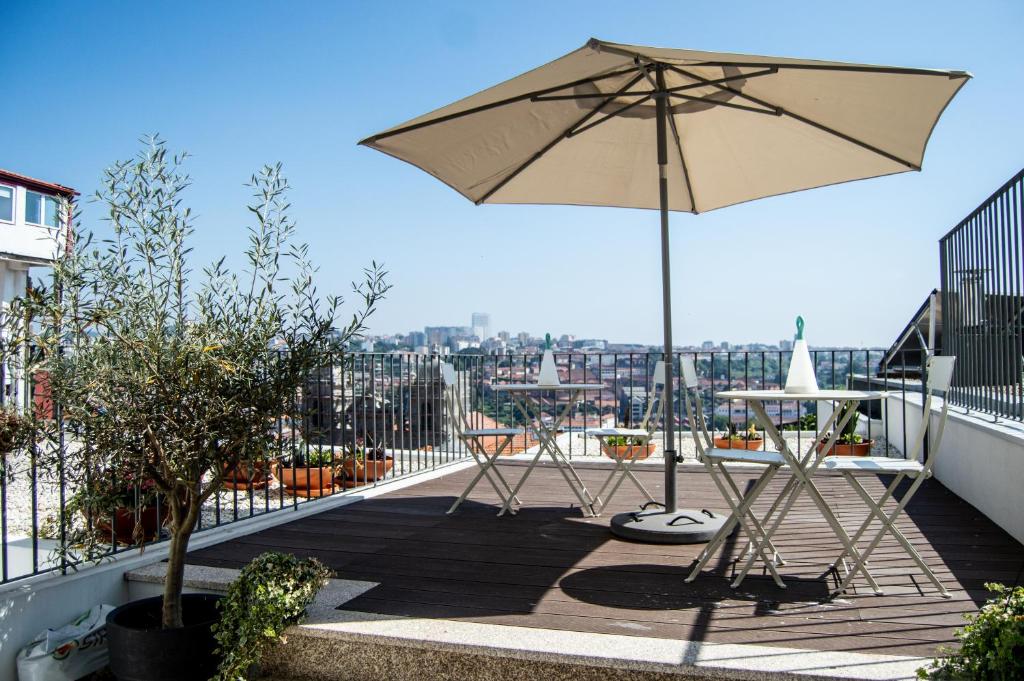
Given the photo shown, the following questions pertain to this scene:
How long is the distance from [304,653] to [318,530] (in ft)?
5.35

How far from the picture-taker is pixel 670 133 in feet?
16.3

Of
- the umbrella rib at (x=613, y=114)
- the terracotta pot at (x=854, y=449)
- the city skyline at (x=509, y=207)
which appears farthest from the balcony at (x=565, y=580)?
Result: the umbrella rib at (x=613, y=114)

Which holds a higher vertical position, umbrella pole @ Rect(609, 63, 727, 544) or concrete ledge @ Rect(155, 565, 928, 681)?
umbrella pole @ Rect(609, 63, 727, 544)

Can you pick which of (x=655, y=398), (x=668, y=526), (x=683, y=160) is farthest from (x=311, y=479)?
(x=683, y=160)

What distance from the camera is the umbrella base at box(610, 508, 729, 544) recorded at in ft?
13.3

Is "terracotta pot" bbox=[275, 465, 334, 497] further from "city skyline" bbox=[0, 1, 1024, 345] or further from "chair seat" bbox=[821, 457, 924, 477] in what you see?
"chair seat" bbox=[821, 457, 924, 477]

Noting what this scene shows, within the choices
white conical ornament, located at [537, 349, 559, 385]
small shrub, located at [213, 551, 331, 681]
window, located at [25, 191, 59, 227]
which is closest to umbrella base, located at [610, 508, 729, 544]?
white conical ornament, located at [537, 349, 559, 385]

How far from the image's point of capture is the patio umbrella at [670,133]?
3656mm

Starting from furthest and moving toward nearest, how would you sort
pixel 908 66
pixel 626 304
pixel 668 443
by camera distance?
pixel 626 304
pixel 668 443
pixel 908 66

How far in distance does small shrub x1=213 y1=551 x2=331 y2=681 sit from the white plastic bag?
2.08 ft

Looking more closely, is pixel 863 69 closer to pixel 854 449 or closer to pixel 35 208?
pixel 854 449

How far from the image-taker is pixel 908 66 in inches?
129

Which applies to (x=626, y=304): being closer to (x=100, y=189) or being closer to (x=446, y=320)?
(x=446, y=320)

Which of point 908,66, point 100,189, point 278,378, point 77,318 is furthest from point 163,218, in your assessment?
point 908,66
